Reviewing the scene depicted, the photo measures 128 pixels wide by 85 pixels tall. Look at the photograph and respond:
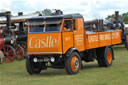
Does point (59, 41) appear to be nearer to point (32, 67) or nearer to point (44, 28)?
point (44, 28)

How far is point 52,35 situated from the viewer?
1081 centimetres

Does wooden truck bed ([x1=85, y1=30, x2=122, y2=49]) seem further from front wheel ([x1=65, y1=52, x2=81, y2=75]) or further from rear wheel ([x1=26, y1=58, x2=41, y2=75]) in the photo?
rear wheel ([x1=26, y1=58, x2=41, y2=75])

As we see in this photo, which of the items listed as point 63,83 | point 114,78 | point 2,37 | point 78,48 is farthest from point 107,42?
point 2,37

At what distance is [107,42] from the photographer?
13766 millimetres

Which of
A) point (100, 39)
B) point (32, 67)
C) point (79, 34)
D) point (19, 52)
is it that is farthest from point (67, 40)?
point (19, 52)

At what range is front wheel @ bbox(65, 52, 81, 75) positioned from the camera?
1078cm

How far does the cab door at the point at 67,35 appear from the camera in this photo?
10.9 metres

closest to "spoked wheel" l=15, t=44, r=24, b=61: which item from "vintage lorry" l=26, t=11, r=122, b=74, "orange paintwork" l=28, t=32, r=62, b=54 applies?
"vintage lorry" l=26, t=11, r=122, b=74

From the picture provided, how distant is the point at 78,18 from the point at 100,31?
7.16ft

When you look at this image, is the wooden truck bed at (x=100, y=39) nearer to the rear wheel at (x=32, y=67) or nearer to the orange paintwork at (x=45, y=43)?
the orange paintwork at (x=45, y=43)

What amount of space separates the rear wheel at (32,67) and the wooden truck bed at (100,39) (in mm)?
2038

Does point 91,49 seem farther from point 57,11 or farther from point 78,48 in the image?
point 57,11

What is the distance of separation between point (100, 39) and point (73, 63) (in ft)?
8.65

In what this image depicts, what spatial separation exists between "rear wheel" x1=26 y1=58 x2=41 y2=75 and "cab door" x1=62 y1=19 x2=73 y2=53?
150 centimetres
